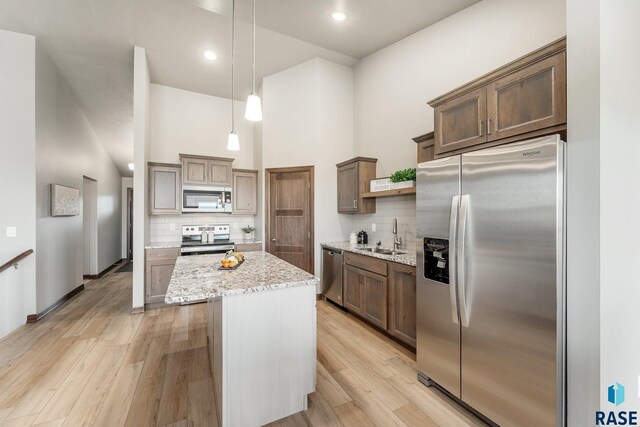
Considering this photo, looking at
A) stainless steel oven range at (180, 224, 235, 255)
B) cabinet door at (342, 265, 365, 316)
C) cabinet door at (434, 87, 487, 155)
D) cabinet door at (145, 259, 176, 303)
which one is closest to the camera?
cabinet door at (434, 87, 487, 155)

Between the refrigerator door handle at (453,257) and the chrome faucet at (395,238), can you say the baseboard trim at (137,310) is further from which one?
the refrigerator door handle at (453,257)

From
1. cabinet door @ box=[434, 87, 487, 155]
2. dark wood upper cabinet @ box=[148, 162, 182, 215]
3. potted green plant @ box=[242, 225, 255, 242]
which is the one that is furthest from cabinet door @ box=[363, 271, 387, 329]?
dark wood upper cabinet @ box=[148, 162, 182, 215]

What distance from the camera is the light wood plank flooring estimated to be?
1884mm

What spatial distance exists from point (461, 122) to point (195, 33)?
3383 mm

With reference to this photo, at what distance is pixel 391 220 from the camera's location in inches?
149

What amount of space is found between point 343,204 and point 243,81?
2.71m

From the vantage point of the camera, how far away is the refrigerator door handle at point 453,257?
193 centimetres

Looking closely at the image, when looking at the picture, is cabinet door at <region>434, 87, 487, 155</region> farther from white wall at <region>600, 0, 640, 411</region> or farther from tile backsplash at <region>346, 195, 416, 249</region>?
tile backsplash at <region>346, 195, 416, 249</region>

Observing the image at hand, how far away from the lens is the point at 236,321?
66.6 inches

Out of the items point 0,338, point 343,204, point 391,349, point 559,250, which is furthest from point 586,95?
point 0,338

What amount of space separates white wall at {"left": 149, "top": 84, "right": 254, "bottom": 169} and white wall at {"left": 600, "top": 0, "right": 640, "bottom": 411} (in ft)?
16.0

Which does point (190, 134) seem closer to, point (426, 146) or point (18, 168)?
point (18, 168)

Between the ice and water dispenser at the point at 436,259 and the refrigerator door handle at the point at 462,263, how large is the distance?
0.13m

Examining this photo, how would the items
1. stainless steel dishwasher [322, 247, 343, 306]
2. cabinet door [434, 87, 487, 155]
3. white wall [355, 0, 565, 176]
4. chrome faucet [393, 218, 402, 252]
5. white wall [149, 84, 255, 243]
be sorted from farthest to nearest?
1. white wall [149, 84, 255, 243]
2. stainless steel dishwasher [322, 247, 343, 306]
3. chrome faucet [393, 218, 402, 252]
4. white wall [355, 0, 565, 176]
5. cabinet door [434, 87, 487, 155]
